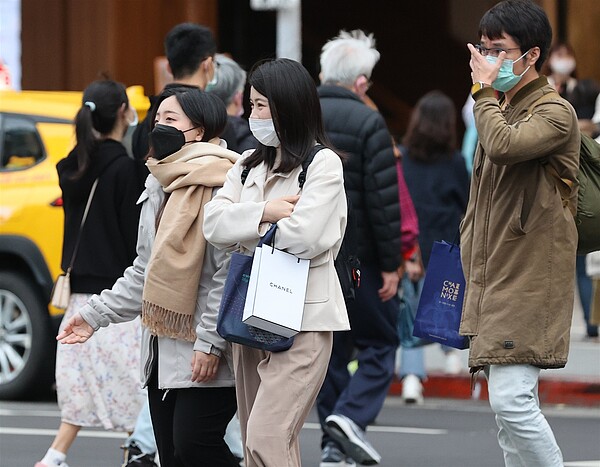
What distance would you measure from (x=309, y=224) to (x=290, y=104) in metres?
0.43

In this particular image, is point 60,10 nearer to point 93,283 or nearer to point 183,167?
point 93,283

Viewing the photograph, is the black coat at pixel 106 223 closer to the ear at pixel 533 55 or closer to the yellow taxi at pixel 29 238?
the ear at pixel 533 55

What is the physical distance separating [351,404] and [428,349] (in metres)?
5.15

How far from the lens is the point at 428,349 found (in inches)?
489

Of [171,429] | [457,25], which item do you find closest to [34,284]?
[171,429]

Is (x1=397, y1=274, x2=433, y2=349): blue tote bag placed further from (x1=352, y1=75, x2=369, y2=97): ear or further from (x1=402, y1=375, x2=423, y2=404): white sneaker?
(x1=352, y1=75, x2=369, y2=97): ear

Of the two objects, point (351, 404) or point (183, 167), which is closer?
point (183, 167)

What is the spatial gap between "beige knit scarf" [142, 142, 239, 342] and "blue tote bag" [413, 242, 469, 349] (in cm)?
88

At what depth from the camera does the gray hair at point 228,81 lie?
737 cm

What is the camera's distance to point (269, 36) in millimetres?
20578

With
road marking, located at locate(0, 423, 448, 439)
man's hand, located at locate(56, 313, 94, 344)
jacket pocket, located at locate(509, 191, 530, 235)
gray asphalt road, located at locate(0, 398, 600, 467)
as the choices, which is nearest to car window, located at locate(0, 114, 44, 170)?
gray asphalt road, located at locate(0, 398, 600, 467)

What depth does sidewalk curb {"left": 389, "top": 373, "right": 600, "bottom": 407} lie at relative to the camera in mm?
10258

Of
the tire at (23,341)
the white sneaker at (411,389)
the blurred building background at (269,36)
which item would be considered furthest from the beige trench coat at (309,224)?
the blurred building background at (269,36)

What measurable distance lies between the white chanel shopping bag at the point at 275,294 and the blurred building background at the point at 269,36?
19.4 feet
